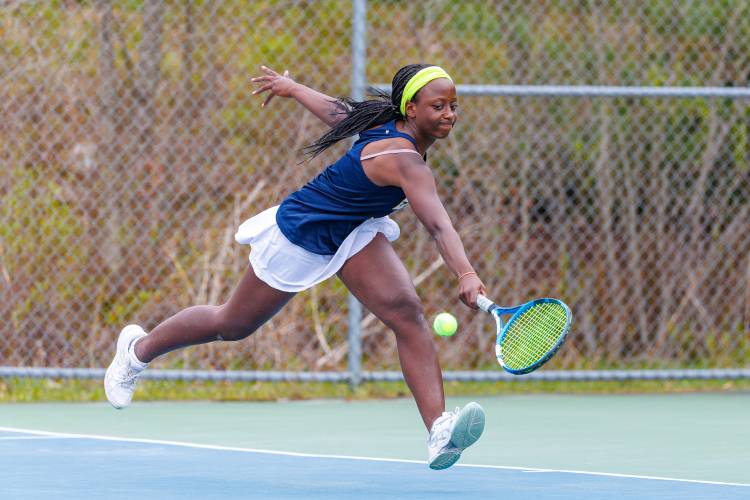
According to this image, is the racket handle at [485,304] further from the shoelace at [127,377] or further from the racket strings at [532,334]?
the shoelace at [127,377]

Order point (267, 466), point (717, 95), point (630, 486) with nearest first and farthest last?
point (630, 486) < point (267, 466) < point (717, 95)

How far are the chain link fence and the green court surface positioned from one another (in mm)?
525

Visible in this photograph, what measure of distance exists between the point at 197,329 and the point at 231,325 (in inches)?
7.5

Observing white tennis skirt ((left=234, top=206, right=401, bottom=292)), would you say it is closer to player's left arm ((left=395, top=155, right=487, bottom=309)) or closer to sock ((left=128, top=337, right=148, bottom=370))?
player's left arm ((left=395, top=155, right=487, bottom=309))

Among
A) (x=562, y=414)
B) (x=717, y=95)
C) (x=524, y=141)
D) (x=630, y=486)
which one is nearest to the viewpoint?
(x=630, y=486)

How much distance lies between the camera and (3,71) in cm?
902

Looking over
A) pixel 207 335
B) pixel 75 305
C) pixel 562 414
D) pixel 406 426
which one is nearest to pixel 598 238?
pixel 562 414

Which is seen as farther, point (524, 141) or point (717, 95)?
point (524, 141)

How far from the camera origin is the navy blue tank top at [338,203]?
5.50m

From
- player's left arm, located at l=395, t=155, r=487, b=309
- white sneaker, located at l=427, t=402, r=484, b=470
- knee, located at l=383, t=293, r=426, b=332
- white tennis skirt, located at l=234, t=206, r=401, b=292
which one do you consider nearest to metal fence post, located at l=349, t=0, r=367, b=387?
white tennis skirt, located at l=234, t=206, r=401, b=292

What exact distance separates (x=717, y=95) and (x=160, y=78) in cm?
339

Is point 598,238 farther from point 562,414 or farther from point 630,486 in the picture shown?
point 630,486

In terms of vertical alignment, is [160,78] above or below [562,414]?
above

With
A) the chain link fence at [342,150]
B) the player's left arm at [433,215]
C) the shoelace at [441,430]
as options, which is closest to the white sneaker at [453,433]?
the shoelace at [441,430]
